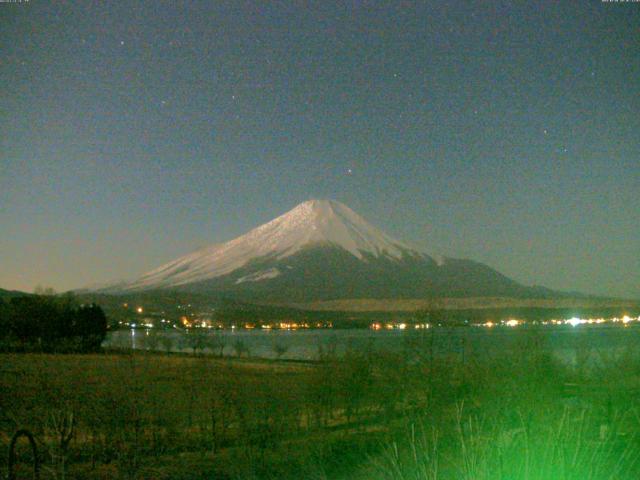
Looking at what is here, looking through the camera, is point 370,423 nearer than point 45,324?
Yes

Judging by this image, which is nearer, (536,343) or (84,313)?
(536,343)

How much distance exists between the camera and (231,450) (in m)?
12.0

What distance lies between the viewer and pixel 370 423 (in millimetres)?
16000

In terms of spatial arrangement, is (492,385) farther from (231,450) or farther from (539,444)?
(539,444)

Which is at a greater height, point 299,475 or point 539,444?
point 539,444

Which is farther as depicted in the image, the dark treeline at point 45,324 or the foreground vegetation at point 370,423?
the dark treeline at point 45,324

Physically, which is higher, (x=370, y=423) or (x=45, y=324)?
(x=45, y=324)

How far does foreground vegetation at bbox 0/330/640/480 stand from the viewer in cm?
459

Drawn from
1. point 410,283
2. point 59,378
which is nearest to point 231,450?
point 59,378

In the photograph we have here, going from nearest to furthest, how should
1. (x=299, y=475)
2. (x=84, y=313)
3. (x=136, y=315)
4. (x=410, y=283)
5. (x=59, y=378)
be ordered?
1. (x=299, y=475)
2. (x=59, y=378)
3. (x=84, y=313)
4. (x=136, y=315)
5. (x=410, y=283)

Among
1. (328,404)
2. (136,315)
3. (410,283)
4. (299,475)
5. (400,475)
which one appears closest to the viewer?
(400,475)

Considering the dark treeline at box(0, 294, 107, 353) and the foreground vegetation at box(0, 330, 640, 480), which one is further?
the dark treeline at box(0, 294, 107, 353)

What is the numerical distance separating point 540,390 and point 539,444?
7779 mm

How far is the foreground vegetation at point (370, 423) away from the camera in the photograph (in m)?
4.59
